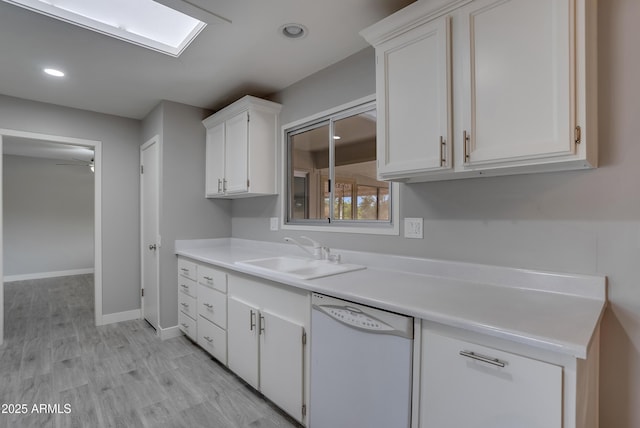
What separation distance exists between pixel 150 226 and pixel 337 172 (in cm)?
226

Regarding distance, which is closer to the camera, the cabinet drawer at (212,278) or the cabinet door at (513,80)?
the cabinet door at (513,80)

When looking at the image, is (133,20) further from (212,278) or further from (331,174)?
(212,278)

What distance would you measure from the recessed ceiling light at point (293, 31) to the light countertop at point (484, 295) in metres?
1.48

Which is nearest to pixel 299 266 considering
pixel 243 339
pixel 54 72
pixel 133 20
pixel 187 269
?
pixel 243 339

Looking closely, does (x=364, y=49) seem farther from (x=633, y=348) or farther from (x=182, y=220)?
(x=182, y=220)

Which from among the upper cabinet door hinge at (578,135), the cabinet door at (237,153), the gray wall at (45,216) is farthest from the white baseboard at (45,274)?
the upper cabinet door hinge at (578,135)

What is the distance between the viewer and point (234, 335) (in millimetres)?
2217

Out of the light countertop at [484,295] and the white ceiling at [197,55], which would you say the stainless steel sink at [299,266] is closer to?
the light countertop at [484,295]

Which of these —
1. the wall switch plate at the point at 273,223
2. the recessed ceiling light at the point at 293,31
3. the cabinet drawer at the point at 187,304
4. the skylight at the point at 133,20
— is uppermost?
the skylight at the point at 133,20

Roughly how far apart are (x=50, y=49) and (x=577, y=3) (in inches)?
116

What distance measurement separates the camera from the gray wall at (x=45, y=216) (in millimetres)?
5562

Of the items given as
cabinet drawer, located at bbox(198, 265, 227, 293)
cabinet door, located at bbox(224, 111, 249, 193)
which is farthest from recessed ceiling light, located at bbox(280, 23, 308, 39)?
cabinet drawer, located at bbox(198, 265, 227, 293)

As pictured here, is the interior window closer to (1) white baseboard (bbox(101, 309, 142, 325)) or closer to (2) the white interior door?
(2) the white interior door

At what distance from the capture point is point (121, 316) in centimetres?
357
